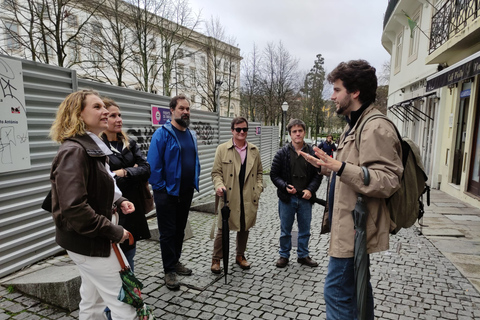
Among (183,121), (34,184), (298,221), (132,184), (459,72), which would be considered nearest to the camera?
(132,184)

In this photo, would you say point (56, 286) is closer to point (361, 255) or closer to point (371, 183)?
point (361, 255)

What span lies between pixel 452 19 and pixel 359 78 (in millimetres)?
10225

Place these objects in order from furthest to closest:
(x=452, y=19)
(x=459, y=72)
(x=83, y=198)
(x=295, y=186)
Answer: (x=452, y=19), (x=459, y=72), (x=295, y=186), (x=83, y=198)

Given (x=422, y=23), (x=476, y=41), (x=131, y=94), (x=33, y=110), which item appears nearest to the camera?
(x=33, y=110)

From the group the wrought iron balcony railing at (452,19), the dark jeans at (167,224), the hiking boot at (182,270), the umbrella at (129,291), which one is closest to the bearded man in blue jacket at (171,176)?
the dark jeans at (167,224)

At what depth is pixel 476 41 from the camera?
8.32 m

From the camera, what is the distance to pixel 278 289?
3467 mm

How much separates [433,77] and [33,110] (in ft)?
33.0

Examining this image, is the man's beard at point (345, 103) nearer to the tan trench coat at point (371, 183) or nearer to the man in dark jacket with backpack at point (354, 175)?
the man in dark jacket with backpack at point (354, 175)

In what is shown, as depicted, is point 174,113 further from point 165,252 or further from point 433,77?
point 433,77

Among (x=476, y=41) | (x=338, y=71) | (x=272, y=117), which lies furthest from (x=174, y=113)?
(x=272, y=117)

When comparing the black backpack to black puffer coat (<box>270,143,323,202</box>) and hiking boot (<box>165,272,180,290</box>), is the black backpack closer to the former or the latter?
black puffer coat (<box>270,143,323,202</box>)

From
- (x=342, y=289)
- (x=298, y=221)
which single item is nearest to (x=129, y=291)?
(x=342, y=289)

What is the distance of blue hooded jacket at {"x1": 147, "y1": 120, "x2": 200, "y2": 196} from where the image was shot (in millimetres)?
3455
